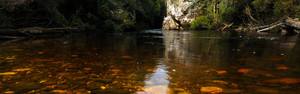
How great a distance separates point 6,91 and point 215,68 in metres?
3.05

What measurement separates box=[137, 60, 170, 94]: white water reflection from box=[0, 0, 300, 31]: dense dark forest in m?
11.8

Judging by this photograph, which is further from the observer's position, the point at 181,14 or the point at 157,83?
the point at 181,14

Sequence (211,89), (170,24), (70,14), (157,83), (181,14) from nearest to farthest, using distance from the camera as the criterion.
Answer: (211,89)
(157,83)
(70,14)
(181,14)
(170,24)

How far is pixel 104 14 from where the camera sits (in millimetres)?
24406

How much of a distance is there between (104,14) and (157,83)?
23.3 m

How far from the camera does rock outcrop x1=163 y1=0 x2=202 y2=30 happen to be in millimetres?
45156

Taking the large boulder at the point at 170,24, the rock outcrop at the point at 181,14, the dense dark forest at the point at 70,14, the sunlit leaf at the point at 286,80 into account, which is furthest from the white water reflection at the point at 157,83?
the large boulder at the point at 170,24

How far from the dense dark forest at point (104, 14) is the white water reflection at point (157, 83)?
38.6 feet

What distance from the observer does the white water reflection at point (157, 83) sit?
2.15 m

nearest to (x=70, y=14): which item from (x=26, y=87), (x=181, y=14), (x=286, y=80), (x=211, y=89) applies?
(x=26, y=87)

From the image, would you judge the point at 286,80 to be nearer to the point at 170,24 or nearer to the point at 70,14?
the point at 70,14

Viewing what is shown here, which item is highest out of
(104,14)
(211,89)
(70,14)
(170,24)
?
(104,14)

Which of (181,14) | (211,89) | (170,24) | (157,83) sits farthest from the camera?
(170,24)

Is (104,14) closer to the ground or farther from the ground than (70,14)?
farther from the ground
